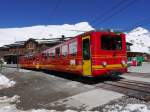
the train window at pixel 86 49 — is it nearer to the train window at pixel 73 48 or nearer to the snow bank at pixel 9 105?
the train window at pixel 73 48

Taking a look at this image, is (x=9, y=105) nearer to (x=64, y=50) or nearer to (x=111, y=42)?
(x=111, y=42)

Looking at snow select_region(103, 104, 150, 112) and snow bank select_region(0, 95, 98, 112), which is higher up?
snow select_region(103, 104, 150, 112)

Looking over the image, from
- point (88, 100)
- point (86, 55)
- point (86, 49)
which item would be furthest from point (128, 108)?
point (86, 49)

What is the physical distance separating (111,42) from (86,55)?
178 cm

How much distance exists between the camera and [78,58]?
16969 millimetres

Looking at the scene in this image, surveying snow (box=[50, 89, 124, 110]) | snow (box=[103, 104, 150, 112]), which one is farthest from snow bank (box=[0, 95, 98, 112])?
snow (box=[103, 104, 150, 112])

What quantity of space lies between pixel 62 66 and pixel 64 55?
48.8 inches

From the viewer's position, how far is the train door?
1570 centimetres

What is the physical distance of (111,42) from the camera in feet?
53.4

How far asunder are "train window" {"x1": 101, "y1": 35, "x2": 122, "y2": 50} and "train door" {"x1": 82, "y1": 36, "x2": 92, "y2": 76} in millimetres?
915

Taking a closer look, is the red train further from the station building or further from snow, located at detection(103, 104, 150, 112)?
the station building

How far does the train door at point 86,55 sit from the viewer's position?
15.7m

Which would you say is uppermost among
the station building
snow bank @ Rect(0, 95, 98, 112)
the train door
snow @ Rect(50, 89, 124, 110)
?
the station building

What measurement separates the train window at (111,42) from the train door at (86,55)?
915mm
